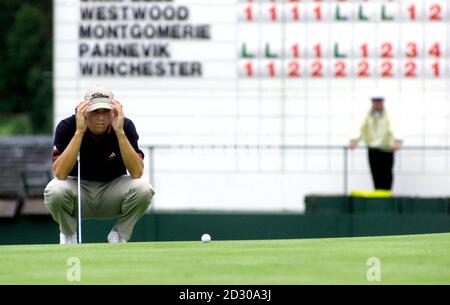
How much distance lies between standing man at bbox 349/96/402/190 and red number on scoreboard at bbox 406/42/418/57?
2.98ft

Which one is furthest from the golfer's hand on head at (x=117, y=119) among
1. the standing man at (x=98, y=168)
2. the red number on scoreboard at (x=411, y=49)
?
the red number on scoreboard at (x=411, y=49)

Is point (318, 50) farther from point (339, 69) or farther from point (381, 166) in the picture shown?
point (381, 166)

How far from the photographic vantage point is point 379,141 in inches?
733

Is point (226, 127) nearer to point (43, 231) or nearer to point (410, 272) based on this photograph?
point (43, 231)

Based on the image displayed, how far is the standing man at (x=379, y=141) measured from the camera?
1850 cm

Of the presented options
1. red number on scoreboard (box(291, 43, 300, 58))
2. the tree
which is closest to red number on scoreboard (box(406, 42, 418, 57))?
red number on scoreboard (box(291, 43, 300, 58))

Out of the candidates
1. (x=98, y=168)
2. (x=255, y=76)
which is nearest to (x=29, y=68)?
(x=255, y=76)

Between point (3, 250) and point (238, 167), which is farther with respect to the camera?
point (238, 167)

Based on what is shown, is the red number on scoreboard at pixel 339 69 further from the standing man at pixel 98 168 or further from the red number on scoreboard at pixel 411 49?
the standing man at pixel 98 168

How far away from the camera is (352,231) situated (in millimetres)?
17797

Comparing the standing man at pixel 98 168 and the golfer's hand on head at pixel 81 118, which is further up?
the golfer's hand on head at pixel 81 118
